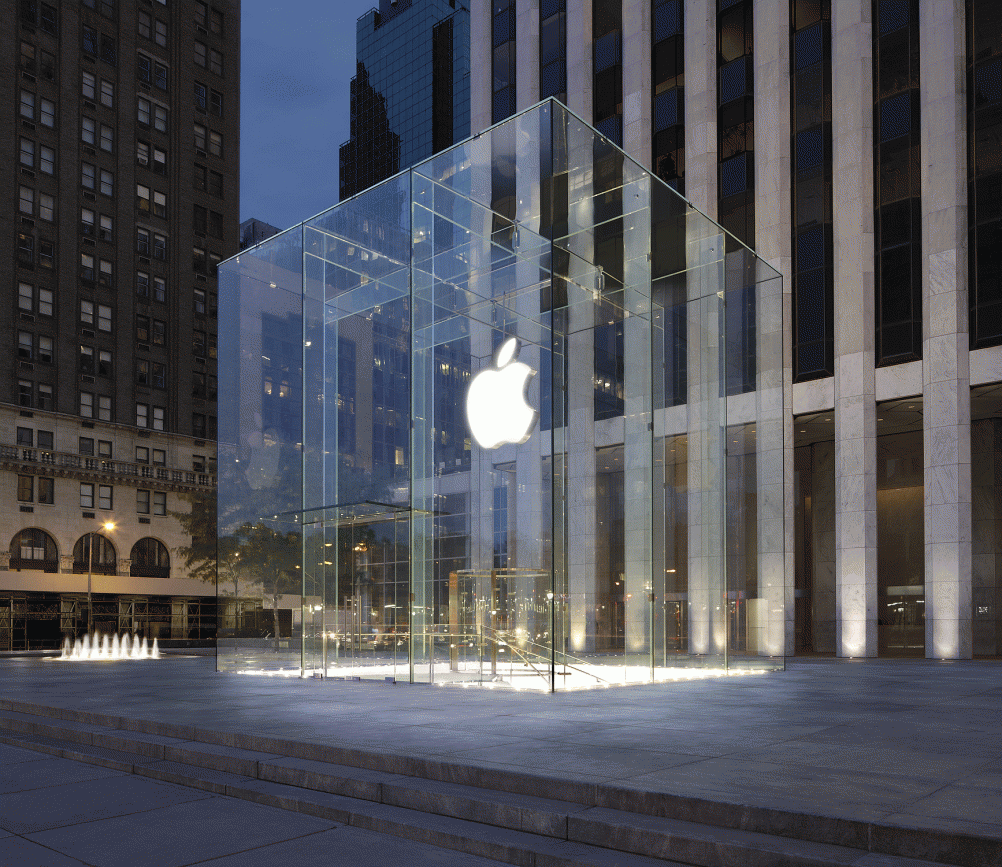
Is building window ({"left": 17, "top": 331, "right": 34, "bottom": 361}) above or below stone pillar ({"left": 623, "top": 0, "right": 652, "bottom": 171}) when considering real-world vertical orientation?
below

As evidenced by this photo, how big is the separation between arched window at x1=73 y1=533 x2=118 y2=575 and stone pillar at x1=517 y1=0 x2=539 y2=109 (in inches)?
1727

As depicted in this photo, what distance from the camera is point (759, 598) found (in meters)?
25.1

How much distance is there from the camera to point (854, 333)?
34.3 m

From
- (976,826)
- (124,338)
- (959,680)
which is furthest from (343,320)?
(124,338)

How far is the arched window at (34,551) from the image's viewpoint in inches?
2502

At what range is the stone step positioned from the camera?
6621 mm

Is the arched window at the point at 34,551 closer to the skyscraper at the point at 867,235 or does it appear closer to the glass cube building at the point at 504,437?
the glass cube building at the point at 504,437

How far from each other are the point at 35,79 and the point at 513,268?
64697mm

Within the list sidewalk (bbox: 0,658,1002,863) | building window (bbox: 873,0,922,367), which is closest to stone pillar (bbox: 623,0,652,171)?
building window (bbox: 873,0,922,367)

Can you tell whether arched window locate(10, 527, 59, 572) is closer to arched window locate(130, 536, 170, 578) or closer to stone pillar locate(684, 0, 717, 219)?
arched window locate(130, 536, 170, 578)

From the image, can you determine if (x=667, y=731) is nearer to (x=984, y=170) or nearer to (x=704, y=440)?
(x=704, y=440)

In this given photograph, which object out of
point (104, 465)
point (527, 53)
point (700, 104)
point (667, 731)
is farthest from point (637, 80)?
point (104, 465)

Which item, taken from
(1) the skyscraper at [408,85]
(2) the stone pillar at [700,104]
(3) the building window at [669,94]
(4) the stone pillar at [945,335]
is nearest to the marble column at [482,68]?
(3) the building window at [669,94]

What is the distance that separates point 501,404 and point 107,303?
6141 cm
